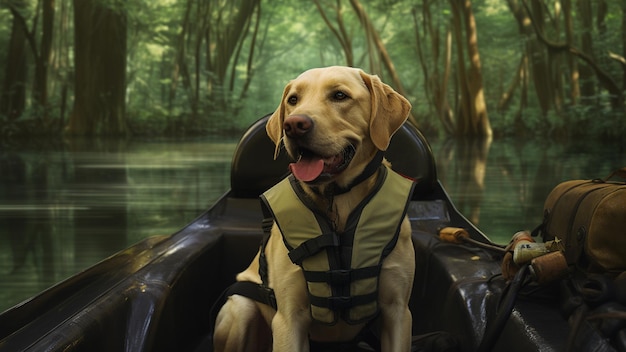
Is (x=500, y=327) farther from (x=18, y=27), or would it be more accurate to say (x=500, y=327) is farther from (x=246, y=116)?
(x=246, y=116)

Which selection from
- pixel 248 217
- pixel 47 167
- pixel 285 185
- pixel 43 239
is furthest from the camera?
pixel 47 167

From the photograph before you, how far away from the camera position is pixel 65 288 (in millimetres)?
1439

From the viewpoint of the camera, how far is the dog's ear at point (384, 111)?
1437 millimetres

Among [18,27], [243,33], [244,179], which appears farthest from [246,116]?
[244,179]

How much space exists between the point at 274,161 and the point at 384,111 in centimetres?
90

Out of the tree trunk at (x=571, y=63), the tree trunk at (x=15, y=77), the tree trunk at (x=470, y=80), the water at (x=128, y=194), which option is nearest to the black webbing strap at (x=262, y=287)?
the water at (x=128, y=194)

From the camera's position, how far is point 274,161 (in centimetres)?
232

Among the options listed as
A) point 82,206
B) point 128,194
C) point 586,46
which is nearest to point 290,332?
point 82,206

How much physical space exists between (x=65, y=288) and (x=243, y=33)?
2451cm

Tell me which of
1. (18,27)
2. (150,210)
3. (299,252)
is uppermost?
(18,27)

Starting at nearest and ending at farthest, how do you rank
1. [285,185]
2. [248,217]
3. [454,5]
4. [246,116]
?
[285,185]
[248,217]
[454,5]
[246,116]

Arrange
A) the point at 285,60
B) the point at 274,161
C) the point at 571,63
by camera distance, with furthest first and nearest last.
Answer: the point at 285,60 → the point at 571,63 → the point at 274,161

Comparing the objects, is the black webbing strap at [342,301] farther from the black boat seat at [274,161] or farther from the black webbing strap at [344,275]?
the black boat seat at [274,161]

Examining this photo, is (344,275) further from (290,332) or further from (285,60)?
(285,60)
